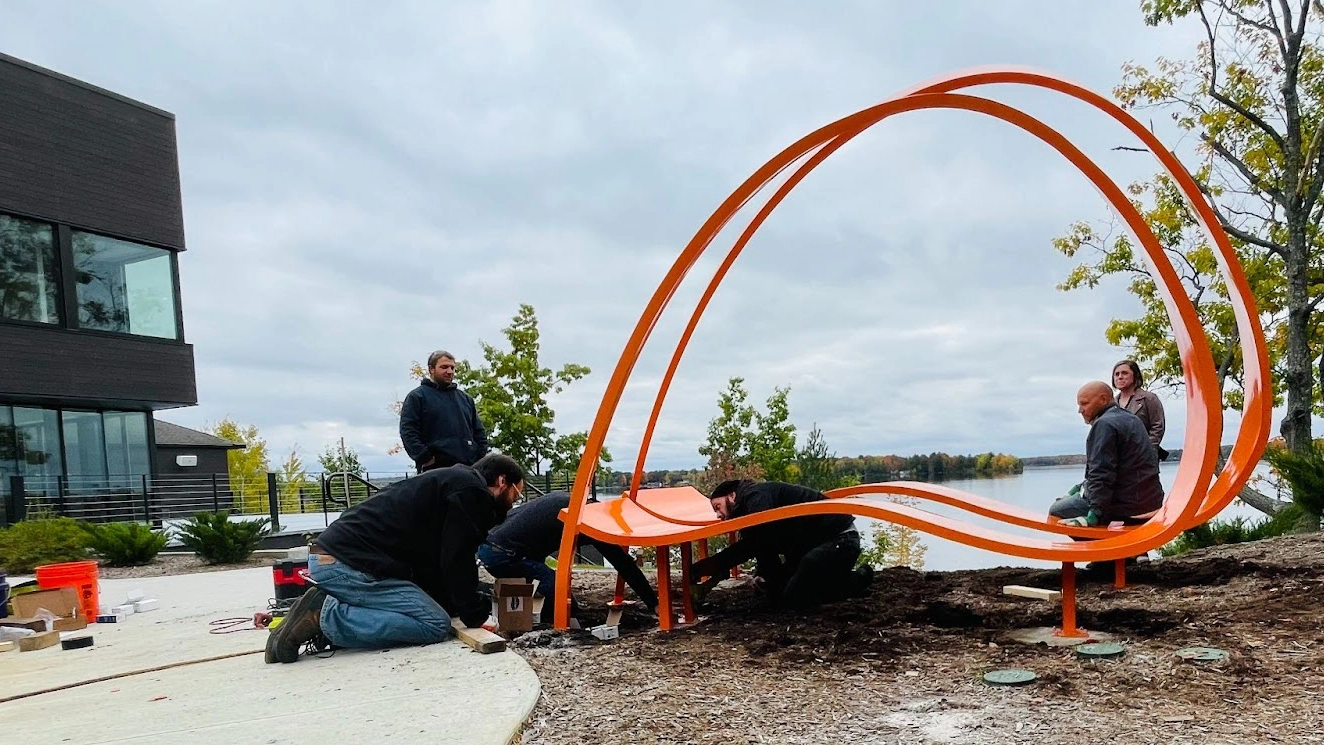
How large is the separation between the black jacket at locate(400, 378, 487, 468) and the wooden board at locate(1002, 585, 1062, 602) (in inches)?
148

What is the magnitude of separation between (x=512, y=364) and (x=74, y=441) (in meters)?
9.44

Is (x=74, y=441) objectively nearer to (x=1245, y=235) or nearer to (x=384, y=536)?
(x=384, y=536)

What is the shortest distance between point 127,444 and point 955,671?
17135 mm

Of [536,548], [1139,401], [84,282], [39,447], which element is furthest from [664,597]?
[84,282]

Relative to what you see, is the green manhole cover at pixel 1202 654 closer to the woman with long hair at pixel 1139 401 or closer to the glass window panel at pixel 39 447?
the woman with long hair at pixel 1139 401

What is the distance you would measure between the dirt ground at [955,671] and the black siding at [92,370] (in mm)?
13437

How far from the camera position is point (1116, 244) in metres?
13.4

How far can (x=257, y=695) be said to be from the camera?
157 inches

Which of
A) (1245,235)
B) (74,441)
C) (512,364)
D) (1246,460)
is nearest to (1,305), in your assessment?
(74,441)

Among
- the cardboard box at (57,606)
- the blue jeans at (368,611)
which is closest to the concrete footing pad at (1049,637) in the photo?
the blue jeans at (368,611)

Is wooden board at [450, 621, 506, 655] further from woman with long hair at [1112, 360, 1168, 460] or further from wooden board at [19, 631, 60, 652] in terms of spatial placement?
woman with long hair at [1112, 360, 1168, 460]

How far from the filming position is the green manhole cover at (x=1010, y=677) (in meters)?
3.51

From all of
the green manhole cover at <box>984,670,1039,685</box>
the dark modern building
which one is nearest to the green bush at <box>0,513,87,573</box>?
the dark modern building

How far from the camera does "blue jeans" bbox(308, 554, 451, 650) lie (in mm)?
4703
